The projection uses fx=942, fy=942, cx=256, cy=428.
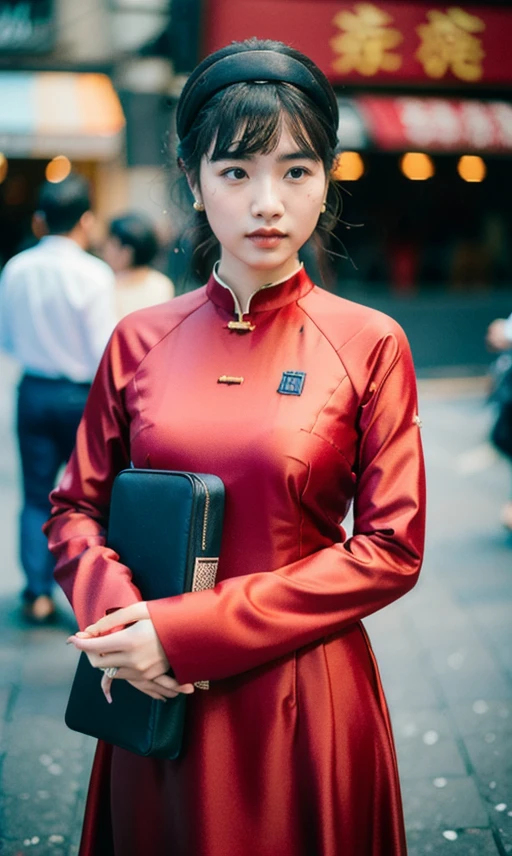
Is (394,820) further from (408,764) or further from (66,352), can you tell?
(66,352)

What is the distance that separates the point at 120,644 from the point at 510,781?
2010 mm

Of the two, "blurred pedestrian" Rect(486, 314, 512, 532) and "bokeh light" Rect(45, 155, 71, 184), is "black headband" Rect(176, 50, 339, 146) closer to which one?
"blurred pedestrian" Rect(486, 314, 512, 532)

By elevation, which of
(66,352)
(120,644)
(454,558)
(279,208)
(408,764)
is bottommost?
(454,558)

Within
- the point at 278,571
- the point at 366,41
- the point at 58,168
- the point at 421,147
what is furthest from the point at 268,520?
the point at 58,168

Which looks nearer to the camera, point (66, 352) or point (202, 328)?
point (202, 328)

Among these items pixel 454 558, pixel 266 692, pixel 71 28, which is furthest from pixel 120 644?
pixel 71 28

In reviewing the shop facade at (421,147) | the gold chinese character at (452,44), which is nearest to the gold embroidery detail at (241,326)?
the shop facade at (421,147)

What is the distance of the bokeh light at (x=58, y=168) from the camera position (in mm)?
11719

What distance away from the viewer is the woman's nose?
1.45 m

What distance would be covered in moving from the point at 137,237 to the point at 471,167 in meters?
6.80

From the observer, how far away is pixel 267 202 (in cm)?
145

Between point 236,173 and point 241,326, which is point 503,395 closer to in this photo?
point 241,326

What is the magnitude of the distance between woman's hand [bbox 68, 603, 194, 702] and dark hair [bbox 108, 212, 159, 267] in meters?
3.21

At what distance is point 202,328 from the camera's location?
1.63 m
